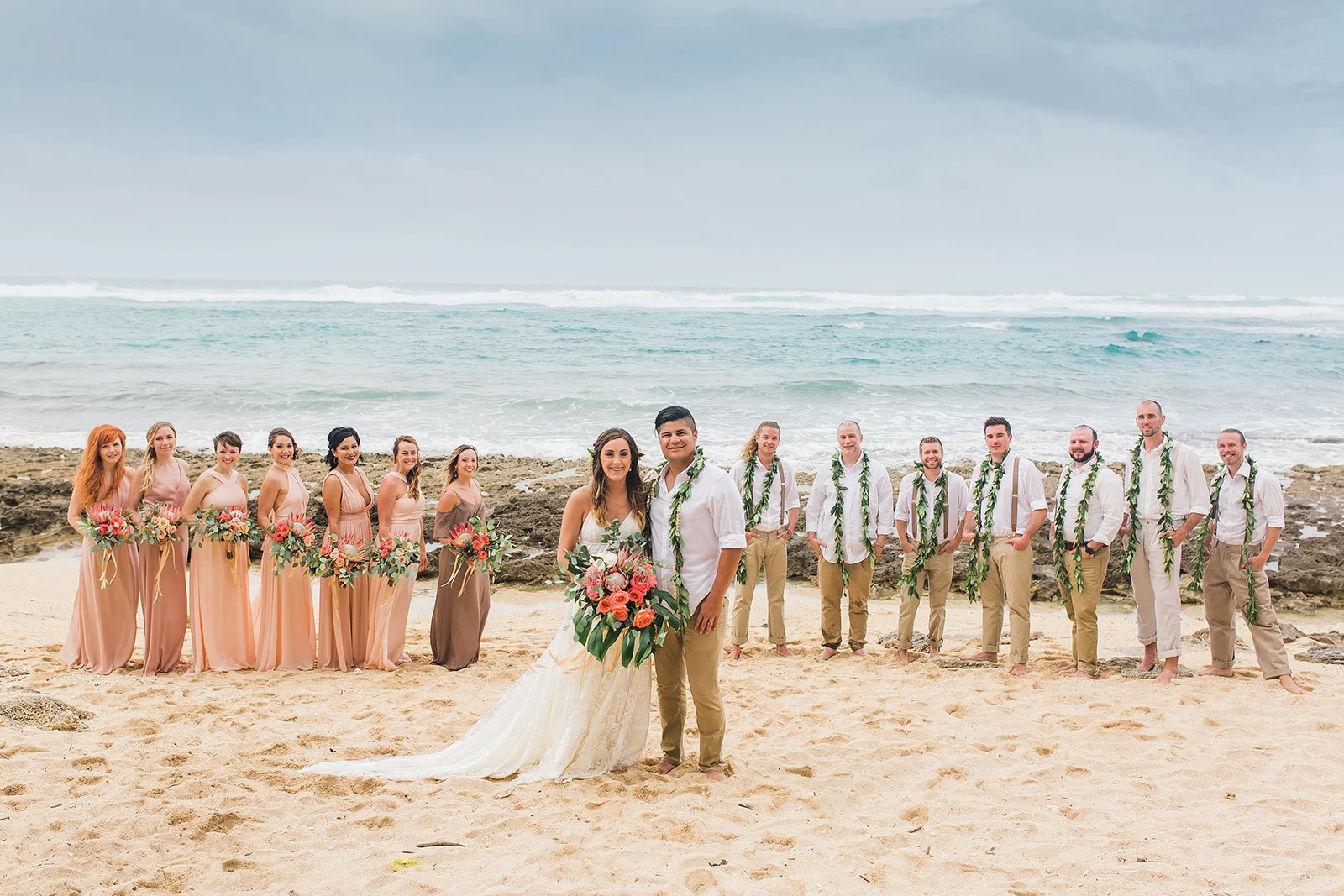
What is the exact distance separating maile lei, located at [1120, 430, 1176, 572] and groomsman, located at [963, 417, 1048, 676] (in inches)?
28.7

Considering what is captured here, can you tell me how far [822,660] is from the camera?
869cm

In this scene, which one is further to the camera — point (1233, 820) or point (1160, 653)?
point (1160, 653)

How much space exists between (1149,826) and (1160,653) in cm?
334

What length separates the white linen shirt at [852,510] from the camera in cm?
870

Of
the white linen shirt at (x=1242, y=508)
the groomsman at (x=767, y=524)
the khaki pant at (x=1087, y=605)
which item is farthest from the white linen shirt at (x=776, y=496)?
the white linen shirt at (x=1242, y=508)

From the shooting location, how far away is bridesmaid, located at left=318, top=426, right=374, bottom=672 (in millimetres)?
7820

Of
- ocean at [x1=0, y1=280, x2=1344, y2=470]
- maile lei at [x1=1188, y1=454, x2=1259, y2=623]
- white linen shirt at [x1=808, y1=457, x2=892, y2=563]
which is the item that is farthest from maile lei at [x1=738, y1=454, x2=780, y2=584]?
ocean at [x1=0, y1=280, x2=1344, y2=470]

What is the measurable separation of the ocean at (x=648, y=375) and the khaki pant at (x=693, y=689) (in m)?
12.5

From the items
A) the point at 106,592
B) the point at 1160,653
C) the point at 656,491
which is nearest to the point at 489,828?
the point at 656,491

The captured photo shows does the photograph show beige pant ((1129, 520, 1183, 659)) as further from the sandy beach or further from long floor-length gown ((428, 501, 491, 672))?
long floor-length gown ((428, 501, 491, 672))

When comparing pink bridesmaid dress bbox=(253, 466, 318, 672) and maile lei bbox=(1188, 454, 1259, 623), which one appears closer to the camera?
maile lei bbox=(1188, 454, 1259, 623)

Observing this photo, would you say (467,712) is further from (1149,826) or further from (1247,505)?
(1247,505)

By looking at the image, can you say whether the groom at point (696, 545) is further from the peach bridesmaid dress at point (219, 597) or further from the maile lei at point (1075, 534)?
the peach bridesmaid dress at point (219, 597)

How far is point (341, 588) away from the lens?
311 inches
